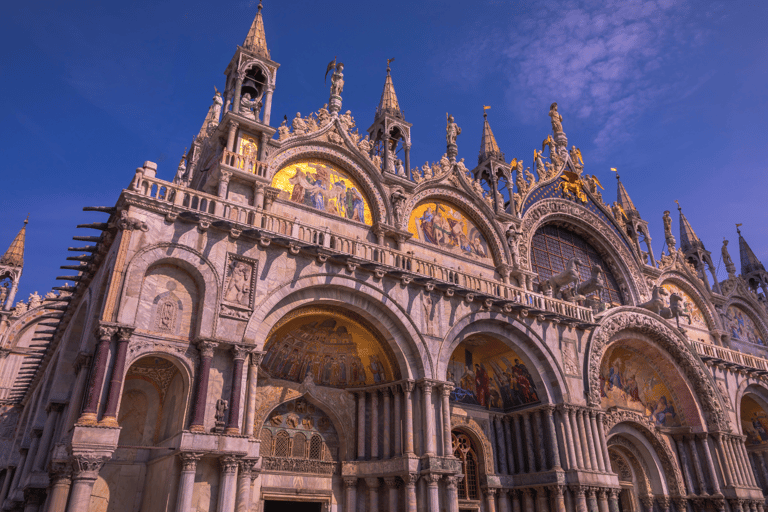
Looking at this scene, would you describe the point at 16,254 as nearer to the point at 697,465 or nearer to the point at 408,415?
the point at 408,415

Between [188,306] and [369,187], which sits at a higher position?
[369,187]

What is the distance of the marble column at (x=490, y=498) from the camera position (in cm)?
1784

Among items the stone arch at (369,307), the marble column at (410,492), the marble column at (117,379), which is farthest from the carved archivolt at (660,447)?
the marble column at (117,379)

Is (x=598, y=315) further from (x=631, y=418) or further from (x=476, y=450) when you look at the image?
(x=476, y=450)

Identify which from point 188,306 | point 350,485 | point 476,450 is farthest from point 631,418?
point 188,306

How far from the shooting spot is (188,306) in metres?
13.1

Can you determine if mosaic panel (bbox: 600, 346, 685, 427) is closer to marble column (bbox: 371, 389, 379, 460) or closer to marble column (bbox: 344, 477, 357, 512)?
marble column (bbox: 371, 389, 379, 460)

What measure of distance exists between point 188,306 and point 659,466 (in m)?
19.4

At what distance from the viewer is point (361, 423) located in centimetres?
1627

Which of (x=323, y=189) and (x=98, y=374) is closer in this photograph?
(x=98, y=374)

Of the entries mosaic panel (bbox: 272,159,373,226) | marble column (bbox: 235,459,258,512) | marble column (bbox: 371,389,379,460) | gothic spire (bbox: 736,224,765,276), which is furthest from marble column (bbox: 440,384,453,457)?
gothic spire (bbox: 736,224,765,276)

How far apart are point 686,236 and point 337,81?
25.7 m

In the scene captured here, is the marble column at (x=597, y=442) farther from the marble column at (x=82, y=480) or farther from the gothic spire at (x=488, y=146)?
the marble column at (x=82, y=480)

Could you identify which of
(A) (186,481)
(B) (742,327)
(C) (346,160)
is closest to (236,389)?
(A) (186,481)
